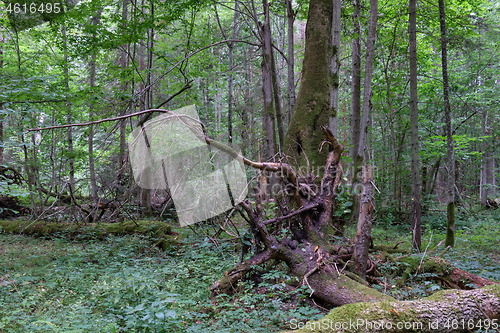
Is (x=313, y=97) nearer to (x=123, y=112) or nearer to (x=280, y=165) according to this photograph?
(x=280, y=165)

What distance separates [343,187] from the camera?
773cm

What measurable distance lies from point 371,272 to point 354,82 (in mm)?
6410

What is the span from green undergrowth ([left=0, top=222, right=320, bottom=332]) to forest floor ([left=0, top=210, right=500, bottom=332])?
0.01 m

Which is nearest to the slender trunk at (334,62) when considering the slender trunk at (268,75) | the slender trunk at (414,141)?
the slender trunk at (414,141)

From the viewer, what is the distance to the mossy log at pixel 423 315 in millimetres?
2512

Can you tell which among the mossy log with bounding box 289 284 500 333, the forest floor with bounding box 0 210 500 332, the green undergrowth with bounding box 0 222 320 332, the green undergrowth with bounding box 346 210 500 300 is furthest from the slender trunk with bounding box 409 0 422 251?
the green undergrowth with bounding box 0 222 320 332

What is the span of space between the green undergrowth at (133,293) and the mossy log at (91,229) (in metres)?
0.60

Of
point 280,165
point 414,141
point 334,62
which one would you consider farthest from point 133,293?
point 414,141

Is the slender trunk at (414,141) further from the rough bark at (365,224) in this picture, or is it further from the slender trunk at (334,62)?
the rough bark at (365,224)

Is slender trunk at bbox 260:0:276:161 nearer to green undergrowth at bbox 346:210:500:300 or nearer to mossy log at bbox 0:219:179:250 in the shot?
mossy log at bbox 0:219:179:250

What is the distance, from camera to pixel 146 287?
13.0 ft

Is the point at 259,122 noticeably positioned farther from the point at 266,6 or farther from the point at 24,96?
the point at 24,96

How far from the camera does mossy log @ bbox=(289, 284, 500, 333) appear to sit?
2512 millimetres

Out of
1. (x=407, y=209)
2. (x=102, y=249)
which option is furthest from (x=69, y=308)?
(x=407, y=209)
